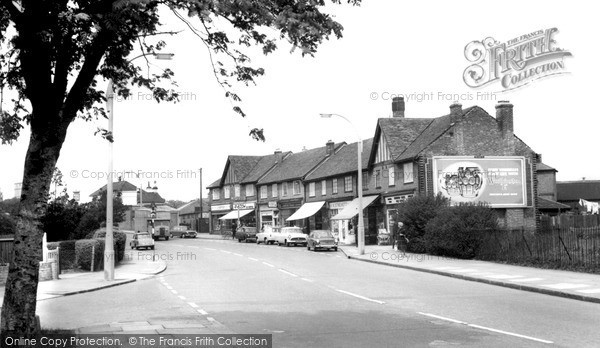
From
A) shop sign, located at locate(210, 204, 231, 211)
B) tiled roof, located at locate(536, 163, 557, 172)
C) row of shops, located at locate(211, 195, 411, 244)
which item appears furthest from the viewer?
shop sign, located at locate(210, 204, 231, 211)

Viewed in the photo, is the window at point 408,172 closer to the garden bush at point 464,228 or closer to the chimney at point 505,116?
the chimney at point 505,116

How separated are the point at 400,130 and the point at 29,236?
3898cm

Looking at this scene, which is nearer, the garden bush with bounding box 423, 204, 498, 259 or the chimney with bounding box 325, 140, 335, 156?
the garden bush with bounding box 423, 204, 498, 259

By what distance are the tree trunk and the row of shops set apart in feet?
92.7

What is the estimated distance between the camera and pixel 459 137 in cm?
4084

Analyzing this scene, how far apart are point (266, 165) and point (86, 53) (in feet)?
211

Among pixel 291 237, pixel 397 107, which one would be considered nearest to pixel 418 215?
pixel 291 237

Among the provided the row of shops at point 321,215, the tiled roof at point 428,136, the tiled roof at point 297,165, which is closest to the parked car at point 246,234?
the row of shops at point 321,215

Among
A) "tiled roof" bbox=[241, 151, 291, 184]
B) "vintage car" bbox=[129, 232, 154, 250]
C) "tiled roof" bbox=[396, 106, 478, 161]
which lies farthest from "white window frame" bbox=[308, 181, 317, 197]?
"vintage car" bbox=[129, 232, 154, 250]

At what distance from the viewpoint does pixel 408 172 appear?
135ft

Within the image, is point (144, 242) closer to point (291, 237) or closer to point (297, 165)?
point (291, 237)

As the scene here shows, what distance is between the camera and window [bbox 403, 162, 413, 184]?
134ft

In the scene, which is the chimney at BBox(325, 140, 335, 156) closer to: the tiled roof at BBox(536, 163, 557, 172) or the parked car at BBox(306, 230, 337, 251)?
the parked car at BBox(306, 230, 337, 251)

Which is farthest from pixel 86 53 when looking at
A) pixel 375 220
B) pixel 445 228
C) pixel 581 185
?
pixel 581 185
